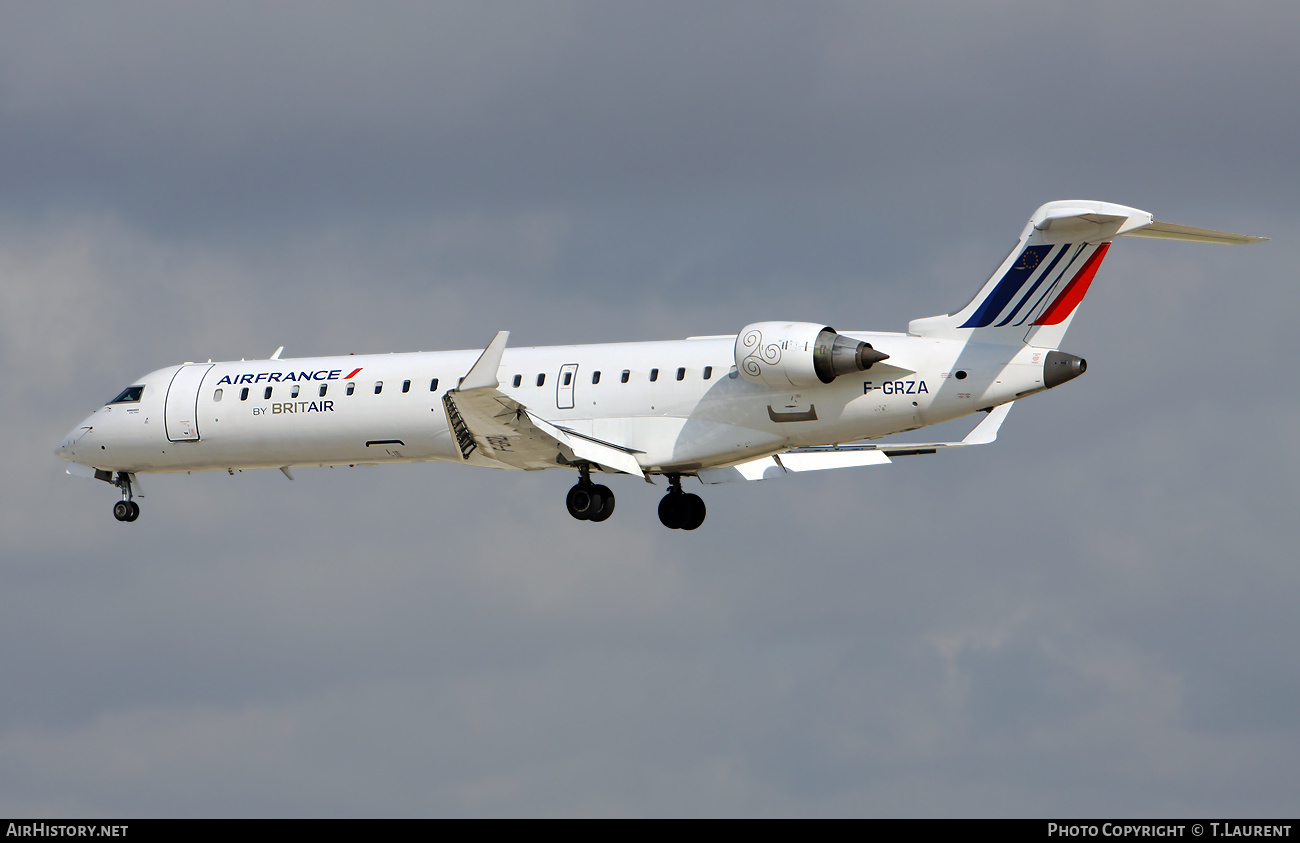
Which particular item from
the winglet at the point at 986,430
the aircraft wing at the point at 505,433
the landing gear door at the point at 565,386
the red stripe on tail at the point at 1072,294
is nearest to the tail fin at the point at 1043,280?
the red stripe on tail at the point at 1072,294

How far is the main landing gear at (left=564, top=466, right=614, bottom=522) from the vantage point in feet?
105

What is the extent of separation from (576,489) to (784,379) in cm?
482

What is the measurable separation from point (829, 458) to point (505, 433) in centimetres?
739

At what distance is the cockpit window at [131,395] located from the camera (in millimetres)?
36125

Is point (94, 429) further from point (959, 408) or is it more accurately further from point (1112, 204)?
point (1112, 204)

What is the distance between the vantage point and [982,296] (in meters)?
29.7

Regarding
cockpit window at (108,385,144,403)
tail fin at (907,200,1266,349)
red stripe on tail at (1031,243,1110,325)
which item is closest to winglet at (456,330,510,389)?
tail fin at (907,200,1266,349)

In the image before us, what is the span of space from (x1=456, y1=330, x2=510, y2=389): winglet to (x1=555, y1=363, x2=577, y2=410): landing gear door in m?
3.19

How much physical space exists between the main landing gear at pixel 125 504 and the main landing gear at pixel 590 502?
1059 centimetres

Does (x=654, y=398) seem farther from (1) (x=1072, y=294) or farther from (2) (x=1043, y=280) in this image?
(1) (x=1072, y=294)

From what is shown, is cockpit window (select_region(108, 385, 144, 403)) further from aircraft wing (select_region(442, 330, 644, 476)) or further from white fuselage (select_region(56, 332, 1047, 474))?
aircraft wing (select_region(442, 330, 644, 476))

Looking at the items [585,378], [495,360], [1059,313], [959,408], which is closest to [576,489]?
[585,378]

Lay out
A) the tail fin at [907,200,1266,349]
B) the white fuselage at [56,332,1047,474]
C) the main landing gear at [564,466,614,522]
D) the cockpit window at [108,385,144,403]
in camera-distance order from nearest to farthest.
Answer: the tail fin at [907,200,1266,349]
the white fuselage at [56,332,1047,474]
the main landing gear at [564,466,614,522]
the cockpit window at [108,385,144,403]

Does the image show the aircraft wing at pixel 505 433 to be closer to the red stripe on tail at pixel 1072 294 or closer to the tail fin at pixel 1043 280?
the tail fin at pixel 1043 280
